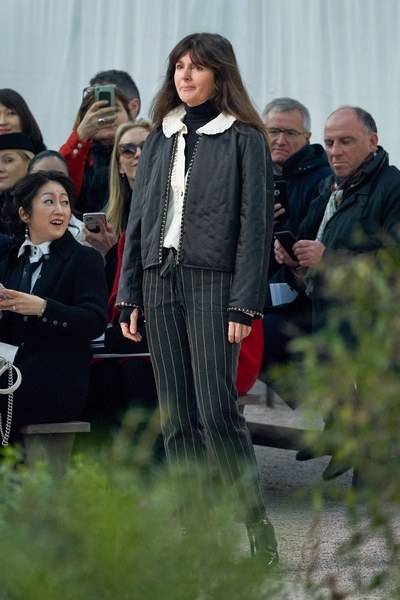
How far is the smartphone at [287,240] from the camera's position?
6805 mm

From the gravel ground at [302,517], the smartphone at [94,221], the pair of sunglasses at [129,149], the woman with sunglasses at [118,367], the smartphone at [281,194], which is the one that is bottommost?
the gravel ground at [302,517]

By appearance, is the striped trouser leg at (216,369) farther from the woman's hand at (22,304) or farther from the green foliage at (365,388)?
the green foliage at (365,388)

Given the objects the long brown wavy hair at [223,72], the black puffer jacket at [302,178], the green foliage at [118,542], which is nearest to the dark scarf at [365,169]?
the black puffer jacket at [302,178]

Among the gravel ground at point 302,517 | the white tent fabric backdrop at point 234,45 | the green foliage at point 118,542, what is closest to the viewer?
the green foliage at point 118,542

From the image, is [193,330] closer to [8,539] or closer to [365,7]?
[8,539]

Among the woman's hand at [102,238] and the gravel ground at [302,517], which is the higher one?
the woman's hand at [102,238]

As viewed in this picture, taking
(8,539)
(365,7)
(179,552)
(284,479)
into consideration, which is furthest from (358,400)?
(365,7)

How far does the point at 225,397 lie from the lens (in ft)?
17.0

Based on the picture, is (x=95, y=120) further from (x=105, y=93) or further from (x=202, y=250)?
(x=202, y=250)

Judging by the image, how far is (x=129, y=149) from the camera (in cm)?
677

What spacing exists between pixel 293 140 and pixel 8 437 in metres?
2.37

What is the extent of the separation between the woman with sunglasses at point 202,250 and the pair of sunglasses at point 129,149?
136cm

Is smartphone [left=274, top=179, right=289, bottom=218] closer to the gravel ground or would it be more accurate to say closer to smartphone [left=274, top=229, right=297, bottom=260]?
smartphone [left=274, top=229, right=297, bottom=260]

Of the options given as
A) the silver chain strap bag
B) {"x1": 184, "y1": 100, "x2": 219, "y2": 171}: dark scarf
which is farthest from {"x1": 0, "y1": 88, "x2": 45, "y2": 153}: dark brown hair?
{"x1": 184, "y1": 100, "x2": 219, "y2": 171}: dark scarf
